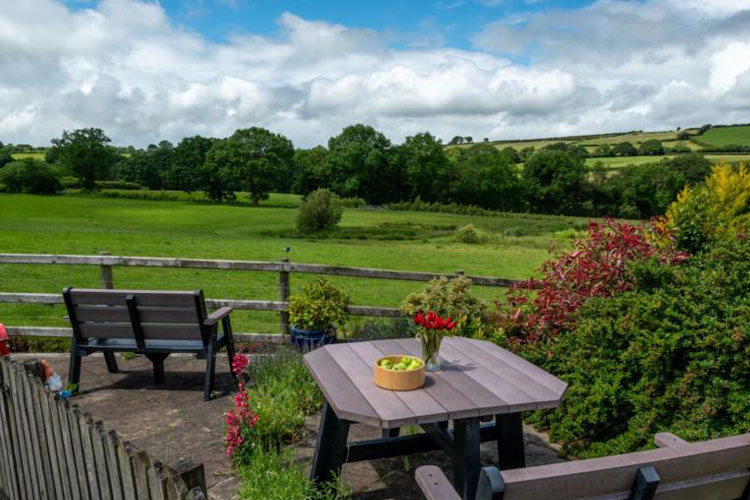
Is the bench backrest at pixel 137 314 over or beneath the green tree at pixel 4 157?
beneath

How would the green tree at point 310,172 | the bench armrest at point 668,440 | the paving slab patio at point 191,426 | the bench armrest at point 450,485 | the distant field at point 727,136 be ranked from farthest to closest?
1. the green tree at point 310,172
2. the distant field at point 727,136
3. the paving slab patio at point 191,426
4. the bench armrest at point 668,440
5. the bench armrest at point 450,485

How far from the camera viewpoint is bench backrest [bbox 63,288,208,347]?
541cm

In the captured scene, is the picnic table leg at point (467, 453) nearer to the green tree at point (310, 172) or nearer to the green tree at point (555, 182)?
the green tree at point (555, 182)

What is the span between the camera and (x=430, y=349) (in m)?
3.63

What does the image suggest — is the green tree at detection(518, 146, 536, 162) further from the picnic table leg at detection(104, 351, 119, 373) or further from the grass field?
the picnic table leg at detection(104, 351, 119, 373)

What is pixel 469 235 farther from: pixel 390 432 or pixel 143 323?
pixel 390 432

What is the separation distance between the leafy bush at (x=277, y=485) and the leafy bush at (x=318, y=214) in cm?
3543

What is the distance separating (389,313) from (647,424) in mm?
3912

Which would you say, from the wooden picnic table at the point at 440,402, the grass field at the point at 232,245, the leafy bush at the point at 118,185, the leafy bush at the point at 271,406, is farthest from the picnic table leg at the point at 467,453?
the leafy bush at the point at 118,185

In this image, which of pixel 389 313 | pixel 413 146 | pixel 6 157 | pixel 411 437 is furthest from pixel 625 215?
pixel 6 157

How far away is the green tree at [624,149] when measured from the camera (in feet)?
222

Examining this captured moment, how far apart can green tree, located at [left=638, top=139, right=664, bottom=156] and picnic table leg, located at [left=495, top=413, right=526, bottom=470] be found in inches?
2636

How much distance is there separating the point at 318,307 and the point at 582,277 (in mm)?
3308

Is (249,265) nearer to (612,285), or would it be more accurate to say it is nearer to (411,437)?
(411,437)
